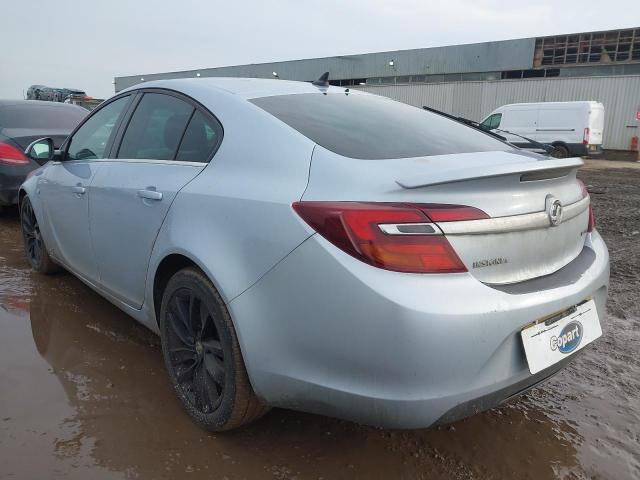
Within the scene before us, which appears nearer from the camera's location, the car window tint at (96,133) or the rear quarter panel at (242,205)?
the rear quarter panel at (242,205)

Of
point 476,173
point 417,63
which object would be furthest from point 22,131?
point 417,63

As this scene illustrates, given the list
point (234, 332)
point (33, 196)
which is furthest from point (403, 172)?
point (33, 196)

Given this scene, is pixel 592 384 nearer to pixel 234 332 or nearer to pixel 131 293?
pixel 234 332

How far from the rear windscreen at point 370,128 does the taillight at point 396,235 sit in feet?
1.11

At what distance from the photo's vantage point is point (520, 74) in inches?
1054

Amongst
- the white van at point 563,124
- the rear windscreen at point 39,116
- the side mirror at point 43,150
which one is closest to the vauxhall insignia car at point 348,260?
the side mirror at point 43,150

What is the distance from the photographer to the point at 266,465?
1.97 meters

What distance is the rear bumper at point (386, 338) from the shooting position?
4.99ft

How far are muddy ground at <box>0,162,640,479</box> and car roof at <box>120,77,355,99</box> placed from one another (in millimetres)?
1473

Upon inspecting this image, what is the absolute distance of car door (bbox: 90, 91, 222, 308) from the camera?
231 cm

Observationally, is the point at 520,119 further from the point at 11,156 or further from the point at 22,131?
the point at 11,156

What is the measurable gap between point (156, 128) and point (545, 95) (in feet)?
81.4

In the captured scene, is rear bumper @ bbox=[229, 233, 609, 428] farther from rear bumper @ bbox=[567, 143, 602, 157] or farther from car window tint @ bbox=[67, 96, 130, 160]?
rear bumper @ bbox=[567, 143, 602, 157]

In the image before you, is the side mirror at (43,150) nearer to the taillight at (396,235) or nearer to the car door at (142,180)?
the car door at (142,180)
